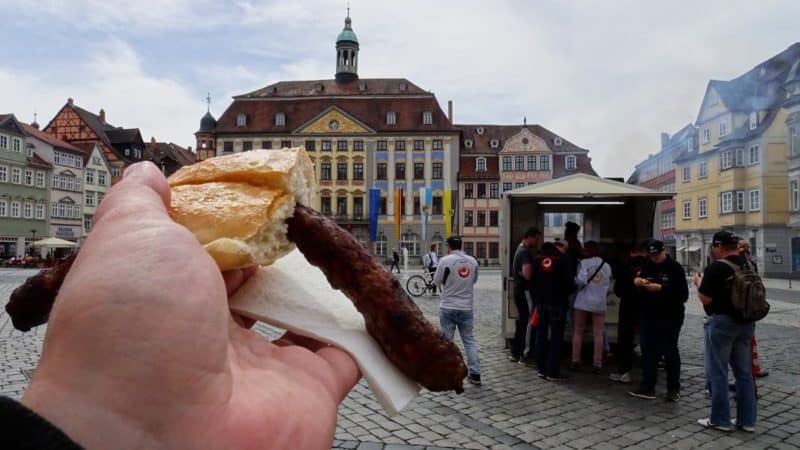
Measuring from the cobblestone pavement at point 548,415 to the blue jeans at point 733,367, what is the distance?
208mm

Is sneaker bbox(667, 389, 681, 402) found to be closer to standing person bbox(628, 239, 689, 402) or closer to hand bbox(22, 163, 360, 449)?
standing person bbox(628, 239, 689, 402)

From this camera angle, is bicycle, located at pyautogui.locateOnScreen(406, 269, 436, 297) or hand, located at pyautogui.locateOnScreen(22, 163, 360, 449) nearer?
hand, located at pyautogui.locateOnScreen(22, 163, 360, 449)

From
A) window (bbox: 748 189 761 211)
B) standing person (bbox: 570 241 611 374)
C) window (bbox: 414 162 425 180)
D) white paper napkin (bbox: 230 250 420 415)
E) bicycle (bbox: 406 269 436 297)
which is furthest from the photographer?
window (bbox: 414 162 425 180)

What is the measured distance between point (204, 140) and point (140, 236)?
223 feet

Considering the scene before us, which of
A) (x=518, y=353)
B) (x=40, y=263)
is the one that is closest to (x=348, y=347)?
(x=518, y=353)

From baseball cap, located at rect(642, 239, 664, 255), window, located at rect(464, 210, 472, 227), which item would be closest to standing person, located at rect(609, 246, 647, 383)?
baseball cap, located at rect(642, 239, 664, 255)

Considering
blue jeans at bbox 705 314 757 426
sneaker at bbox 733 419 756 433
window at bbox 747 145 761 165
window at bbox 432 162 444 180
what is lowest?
sneaker at bbox 733 419 756 433

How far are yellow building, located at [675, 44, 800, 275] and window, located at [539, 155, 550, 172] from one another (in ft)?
60.1

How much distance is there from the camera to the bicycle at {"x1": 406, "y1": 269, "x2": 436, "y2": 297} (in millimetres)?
19484

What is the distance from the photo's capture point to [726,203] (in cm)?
3434

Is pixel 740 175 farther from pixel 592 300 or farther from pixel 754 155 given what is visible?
pixel 592 300

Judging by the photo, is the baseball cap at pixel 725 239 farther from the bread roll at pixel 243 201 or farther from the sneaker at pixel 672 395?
the bread roll at pixel 243 201

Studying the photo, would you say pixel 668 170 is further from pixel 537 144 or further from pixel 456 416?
pixel 456 416

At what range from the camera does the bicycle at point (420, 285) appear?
63.9ft
